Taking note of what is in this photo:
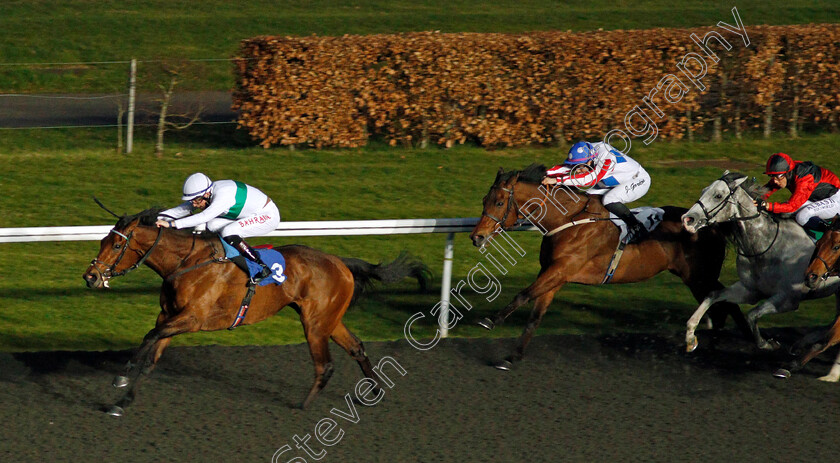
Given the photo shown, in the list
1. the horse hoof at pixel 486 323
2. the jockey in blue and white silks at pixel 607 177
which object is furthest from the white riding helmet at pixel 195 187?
the jockey in blue and white silks at pixel 607 177

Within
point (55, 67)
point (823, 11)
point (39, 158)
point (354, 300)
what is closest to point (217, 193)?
point (354, 300)

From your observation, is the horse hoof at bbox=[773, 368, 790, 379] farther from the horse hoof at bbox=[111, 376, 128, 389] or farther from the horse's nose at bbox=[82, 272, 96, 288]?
the horse's nose at bbox=[82, 272, 96, 288]

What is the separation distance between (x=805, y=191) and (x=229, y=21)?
1404cm

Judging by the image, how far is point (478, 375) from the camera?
21.2 ft

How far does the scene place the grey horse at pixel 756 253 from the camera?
21.8 ft

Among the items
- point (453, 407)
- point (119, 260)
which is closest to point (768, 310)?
point (453, 407)

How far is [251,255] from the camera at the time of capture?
19.9 ft

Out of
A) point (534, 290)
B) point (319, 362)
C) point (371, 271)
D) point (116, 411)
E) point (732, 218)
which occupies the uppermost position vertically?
point (732, 218)

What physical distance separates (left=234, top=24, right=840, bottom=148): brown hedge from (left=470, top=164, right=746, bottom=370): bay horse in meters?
5.04

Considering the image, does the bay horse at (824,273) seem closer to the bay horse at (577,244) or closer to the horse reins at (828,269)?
the horse reins at (828,269)

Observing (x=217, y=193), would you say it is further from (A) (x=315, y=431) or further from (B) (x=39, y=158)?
(B) (x=39, y=158)

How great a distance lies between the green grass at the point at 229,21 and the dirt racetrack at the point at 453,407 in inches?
326

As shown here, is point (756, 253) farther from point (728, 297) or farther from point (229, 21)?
point (229, 21)

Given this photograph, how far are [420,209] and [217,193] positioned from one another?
4.69 metres
